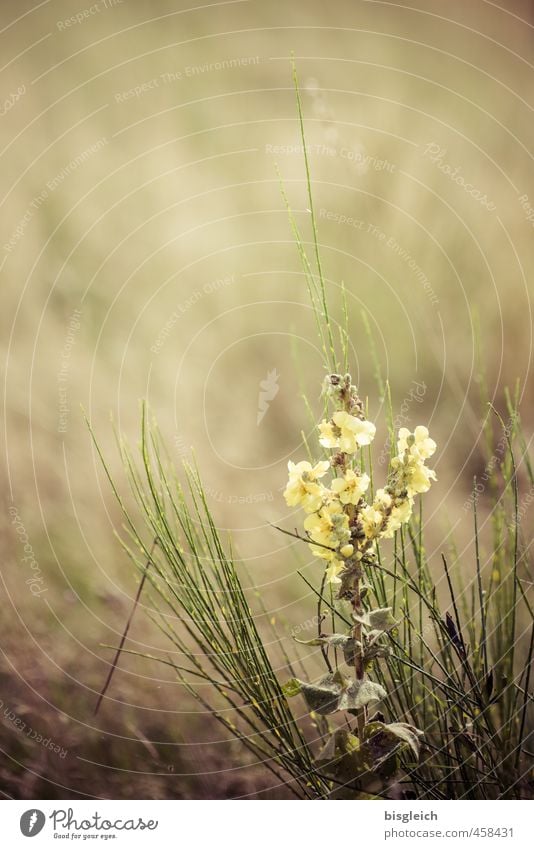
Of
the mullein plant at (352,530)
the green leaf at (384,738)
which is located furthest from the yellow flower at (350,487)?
the green leaf at (384,738)

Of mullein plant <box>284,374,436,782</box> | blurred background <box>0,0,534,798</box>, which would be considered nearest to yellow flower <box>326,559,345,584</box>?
mullein plant <box>284,374,436,782</box>

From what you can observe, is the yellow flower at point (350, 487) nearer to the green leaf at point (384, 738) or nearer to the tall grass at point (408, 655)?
the tall grass at point (408, 655)

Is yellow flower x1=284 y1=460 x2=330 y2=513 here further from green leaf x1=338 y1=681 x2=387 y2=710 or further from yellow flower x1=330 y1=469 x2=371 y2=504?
green leaf x1=338 y1=681 x2=387 y2=710

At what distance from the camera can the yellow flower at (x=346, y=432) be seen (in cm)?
60

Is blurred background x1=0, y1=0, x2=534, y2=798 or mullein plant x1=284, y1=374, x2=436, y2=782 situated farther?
blurred background x1=0, y1=0, x2=534, y2=798

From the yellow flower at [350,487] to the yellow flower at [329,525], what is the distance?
10 millimetres
